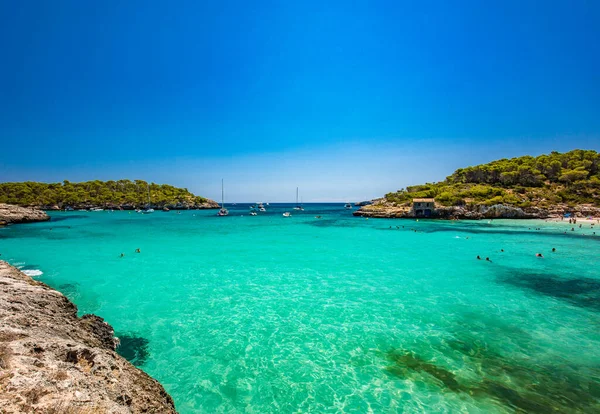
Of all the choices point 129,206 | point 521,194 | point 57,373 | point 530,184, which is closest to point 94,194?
point 129,206

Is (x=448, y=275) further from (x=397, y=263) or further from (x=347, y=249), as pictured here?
(x=347, y=249)

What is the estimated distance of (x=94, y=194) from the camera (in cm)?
13475

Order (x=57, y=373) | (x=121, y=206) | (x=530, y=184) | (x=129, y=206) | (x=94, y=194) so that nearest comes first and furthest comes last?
(x=57, y=373)
(x=530, y=184)
(x=121, y=206)
(x=129, y=206)
(x=94, y=194)

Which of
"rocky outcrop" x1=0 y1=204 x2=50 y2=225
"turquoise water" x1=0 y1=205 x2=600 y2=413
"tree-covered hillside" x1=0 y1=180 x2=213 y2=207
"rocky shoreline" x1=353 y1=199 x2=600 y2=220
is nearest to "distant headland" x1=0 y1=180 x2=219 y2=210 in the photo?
"tree-covered hillside" x1=0 y1=180 x2=213 y2=207

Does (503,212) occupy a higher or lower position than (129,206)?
lower

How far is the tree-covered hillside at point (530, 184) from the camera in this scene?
74938 mm

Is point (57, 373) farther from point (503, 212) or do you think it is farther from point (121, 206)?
point (121, 206)

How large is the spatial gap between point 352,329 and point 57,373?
9.65m

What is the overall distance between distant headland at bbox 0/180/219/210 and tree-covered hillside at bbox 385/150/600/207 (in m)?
107

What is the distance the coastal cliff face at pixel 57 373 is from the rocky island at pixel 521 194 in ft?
258

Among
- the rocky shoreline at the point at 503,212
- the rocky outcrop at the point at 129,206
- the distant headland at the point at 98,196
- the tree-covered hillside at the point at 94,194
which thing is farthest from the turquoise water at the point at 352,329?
the tree-covered hillside at the point at 94,194

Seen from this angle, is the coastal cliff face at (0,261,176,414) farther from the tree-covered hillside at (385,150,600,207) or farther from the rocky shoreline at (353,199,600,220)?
the tree-covered hillside at (385,150,600,207)

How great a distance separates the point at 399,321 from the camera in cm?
1208

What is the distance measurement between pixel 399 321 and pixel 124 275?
716 inches
